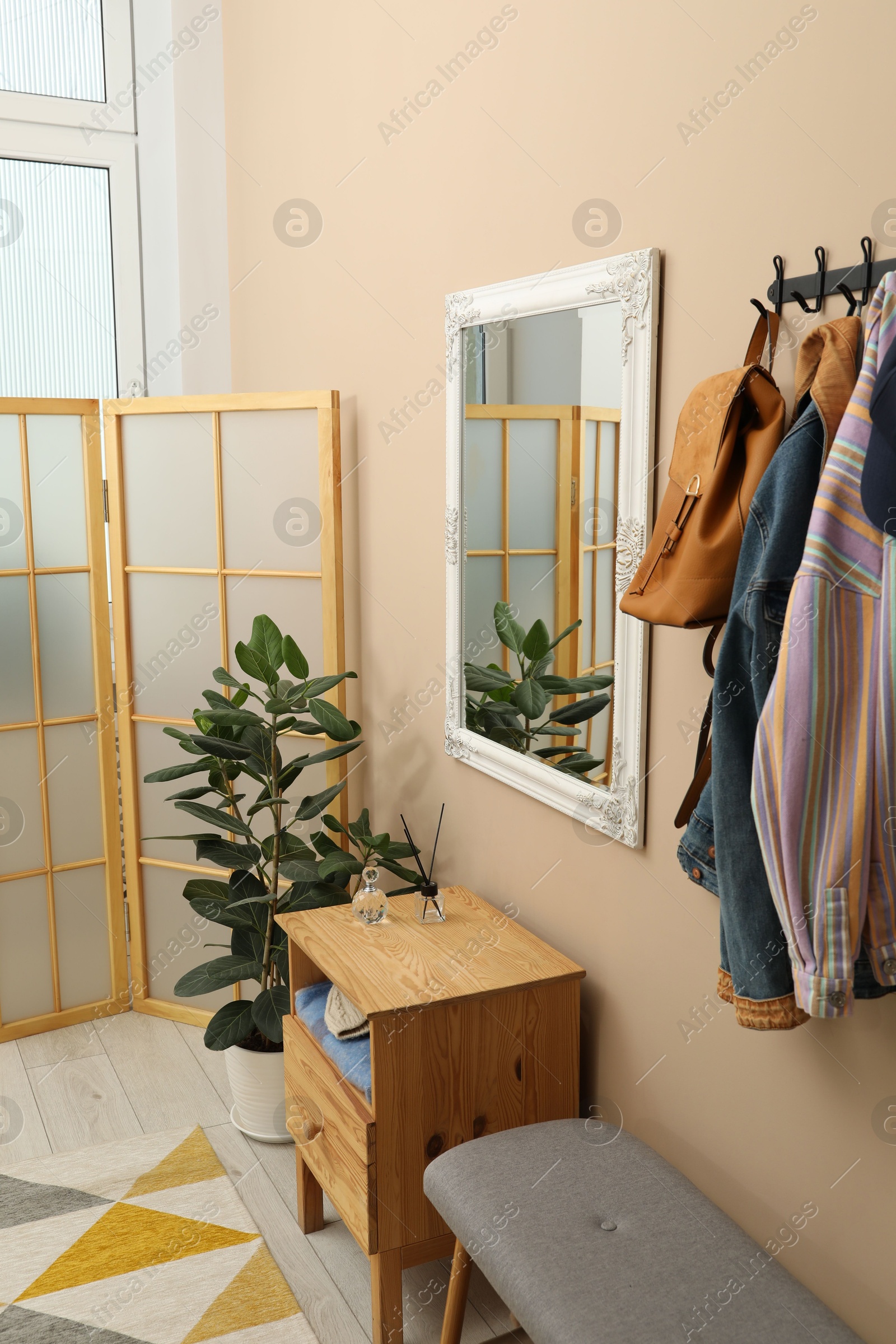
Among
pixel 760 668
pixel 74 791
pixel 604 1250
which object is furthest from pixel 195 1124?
pixel 760 668

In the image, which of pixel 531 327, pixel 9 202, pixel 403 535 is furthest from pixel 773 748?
pixel 9 202

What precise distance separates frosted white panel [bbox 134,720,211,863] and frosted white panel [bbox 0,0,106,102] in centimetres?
206

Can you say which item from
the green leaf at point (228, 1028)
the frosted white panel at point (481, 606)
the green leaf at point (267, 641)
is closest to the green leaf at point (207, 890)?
the green leaf at point (228, 1028)

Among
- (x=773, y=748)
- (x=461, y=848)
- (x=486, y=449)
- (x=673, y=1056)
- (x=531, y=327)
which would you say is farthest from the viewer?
(x=461, y=848)

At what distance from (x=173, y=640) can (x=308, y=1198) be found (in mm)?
1511

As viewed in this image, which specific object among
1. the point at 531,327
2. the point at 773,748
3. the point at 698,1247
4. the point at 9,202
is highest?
the point at 9,202

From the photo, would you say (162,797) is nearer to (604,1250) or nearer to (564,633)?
(564,633)

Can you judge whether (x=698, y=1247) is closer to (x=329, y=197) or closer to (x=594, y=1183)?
(x=594, y=1183)

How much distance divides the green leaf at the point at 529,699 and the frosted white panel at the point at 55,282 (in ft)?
7.36

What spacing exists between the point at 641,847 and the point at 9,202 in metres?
2.95

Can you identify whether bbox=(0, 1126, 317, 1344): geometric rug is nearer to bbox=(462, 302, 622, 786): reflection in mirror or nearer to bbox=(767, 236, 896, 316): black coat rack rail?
bbox=(462, 302, 622, 786): reflection in mirror

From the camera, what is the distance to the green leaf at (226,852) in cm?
257

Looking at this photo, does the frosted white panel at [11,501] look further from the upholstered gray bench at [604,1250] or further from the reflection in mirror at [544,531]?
the upholstered gray bench at [604,1250]

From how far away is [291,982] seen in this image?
2281 mm
